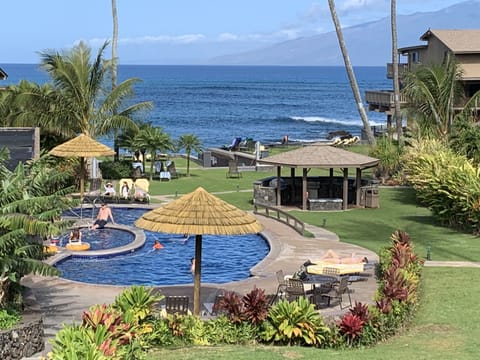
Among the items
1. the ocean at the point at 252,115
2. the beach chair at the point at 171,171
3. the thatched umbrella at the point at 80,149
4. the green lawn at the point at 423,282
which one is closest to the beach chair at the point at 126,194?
the green lawn at the point at 423,282

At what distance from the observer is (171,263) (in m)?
22.2

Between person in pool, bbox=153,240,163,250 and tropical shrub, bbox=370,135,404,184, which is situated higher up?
tropical shrub, bbox=370,135,404,184

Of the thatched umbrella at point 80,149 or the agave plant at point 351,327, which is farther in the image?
the thatched umbrella at point 80,149

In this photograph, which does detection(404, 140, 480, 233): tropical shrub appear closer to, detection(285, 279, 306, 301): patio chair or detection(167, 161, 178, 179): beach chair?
detection(285, 279, 306, 301): patio chair

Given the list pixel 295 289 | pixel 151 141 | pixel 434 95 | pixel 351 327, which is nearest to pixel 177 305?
pixel 295 289

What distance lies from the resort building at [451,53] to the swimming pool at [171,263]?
27.3 m

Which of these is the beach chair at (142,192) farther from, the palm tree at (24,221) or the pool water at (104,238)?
the palm tree at (24,221)

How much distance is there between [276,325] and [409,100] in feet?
87.0

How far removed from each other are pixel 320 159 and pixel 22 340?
18400mm

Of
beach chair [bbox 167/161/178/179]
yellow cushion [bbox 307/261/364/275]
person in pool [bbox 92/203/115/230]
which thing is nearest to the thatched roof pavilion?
person in pool [bbox 92/203/115/230]

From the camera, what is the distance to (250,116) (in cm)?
12888

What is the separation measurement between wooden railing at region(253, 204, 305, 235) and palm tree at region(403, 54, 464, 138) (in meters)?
9.98

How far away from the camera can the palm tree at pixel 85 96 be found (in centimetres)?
3716

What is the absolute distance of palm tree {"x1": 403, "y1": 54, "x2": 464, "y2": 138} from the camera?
3641 centimetres
